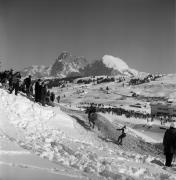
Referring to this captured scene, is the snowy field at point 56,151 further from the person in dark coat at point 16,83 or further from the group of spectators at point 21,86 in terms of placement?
the group of spectators at point 21,86

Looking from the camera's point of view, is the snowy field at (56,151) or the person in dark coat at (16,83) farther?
the person in dark coat at (16,83)

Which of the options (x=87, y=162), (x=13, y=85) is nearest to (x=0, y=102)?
(x=13, y=85)

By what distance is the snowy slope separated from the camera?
564 inches

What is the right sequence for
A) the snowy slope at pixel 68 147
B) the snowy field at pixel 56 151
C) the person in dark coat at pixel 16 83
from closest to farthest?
the snowy field at pixel 56 151 → the snowy slope at pixel 68 147 → the person in dark coat at pixel 16 83

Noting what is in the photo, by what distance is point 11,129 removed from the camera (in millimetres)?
20578

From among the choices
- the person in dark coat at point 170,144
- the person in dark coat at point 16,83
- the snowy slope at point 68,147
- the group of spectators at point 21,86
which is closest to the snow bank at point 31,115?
the snowy slope at point 68,147

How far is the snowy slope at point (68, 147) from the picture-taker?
14320 mm

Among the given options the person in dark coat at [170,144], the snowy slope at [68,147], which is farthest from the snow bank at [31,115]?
the person in dark coat at [170,144]

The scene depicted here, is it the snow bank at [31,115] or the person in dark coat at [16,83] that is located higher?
the person in dark coat at [16,83]

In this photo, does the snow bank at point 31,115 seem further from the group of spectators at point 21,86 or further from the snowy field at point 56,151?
the group of spectators at point 21,86

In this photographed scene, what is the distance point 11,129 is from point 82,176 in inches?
351

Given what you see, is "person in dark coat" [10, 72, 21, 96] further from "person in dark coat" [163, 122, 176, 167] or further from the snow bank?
"person in dark coat" [163, 122, 176, 167]

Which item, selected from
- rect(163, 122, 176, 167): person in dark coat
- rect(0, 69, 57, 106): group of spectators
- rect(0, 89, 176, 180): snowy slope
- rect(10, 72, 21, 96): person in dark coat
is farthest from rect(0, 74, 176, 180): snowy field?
rect(0, 69, 57, 106): group of spectators

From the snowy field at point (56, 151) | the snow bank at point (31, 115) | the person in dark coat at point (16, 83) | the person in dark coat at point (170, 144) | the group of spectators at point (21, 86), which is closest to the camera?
the snowy field at point (56, 151)
